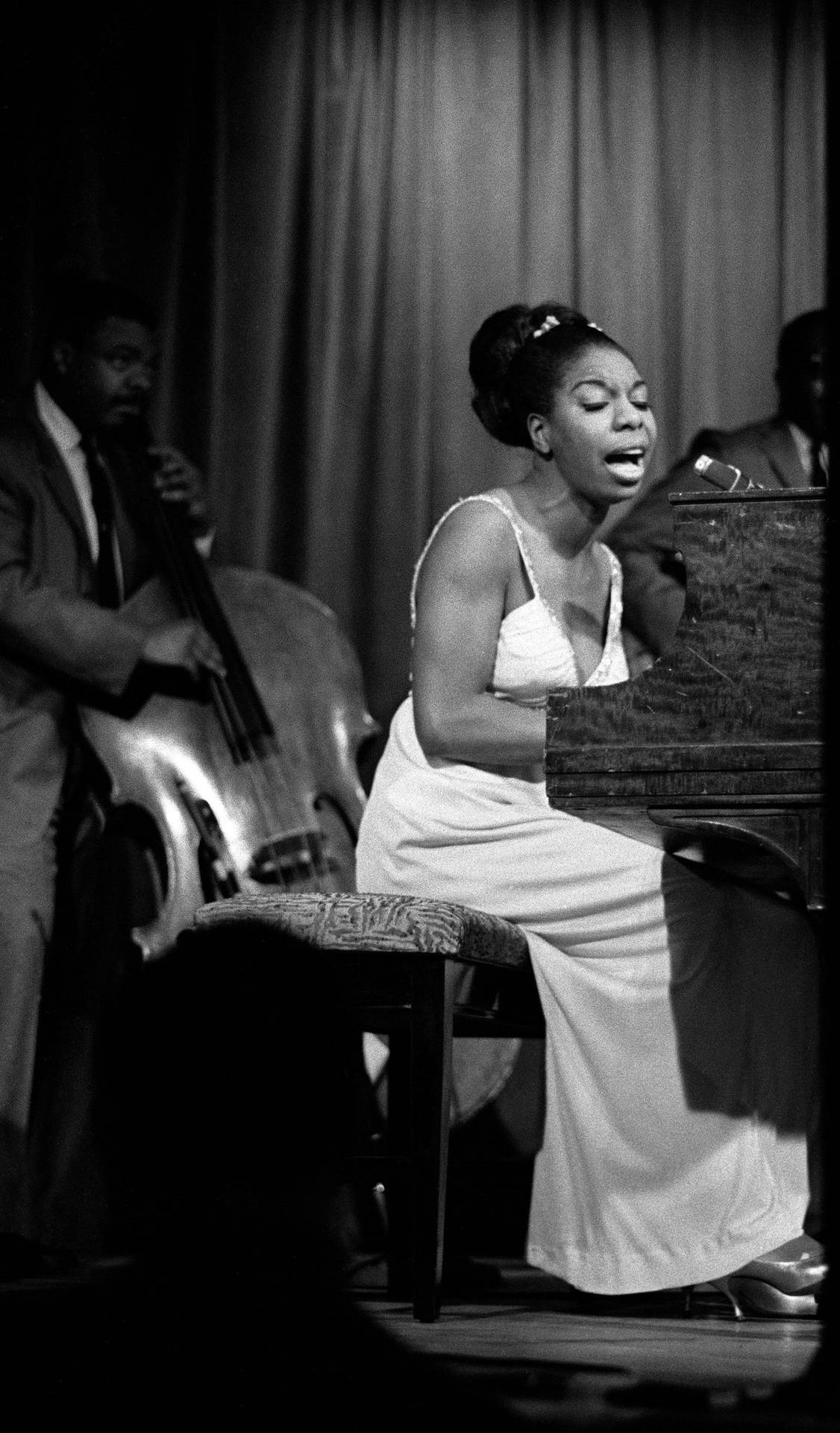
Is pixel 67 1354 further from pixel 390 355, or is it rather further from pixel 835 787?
pixel 390 355

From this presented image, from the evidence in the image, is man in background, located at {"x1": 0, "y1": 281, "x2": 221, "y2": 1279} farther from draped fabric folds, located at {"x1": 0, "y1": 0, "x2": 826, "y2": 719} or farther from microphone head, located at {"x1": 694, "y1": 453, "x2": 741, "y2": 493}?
microphone head, located at {"x1": 694, "y1": 453, "x2": 741, "y2": 493}

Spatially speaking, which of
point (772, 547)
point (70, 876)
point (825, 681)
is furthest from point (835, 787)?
point (70, 876)

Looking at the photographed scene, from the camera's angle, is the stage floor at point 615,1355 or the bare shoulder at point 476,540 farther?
the bare shoulder at point 476,540

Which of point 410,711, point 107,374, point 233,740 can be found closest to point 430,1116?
point 410,711

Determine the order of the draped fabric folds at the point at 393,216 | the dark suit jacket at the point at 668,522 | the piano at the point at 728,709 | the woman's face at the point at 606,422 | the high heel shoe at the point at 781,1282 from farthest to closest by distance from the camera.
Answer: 1. the draped fabric folds at the point at 393,216
2. the dark suit jacket at the point at 668,522
3. the woman's face at the point at 606,422
4. the high heel shoe at the point at 781,1282
5. the piano at the point at 728,709

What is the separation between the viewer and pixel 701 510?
232cm

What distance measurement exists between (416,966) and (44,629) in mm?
1711

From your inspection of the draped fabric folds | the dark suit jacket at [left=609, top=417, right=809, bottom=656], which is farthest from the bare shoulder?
the draped fabric folds

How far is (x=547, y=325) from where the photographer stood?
10.8 ft

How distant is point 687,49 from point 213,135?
1160 millimetres

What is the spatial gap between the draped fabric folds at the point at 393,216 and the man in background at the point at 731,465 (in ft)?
0.18

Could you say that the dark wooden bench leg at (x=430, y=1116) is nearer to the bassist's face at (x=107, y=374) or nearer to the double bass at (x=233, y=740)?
the double bass at (x=233, y=740)

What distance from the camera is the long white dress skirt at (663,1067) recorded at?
266cm

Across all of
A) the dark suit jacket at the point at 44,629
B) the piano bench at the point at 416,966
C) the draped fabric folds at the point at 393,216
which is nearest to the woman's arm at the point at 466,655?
the piano bench at the point at 416,966
